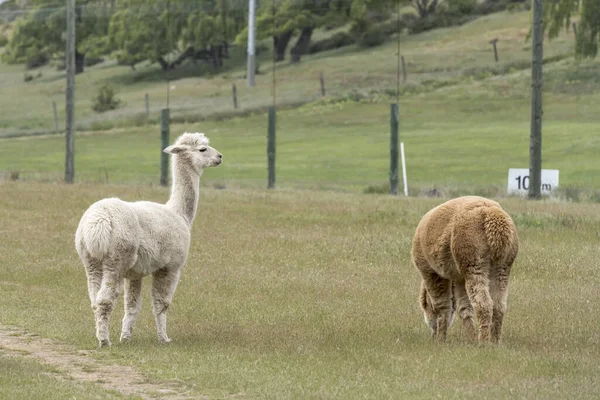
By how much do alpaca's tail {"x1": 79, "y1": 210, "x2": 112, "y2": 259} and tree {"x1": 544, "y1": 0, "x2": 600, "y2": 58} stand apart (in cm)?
3677

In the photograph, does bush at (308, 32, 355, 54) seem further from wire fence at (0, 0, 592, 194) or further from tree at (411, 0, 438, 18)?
tree at (411, 0, 438, 18)

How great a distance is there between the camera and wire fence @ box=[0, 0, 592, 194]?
180 ft

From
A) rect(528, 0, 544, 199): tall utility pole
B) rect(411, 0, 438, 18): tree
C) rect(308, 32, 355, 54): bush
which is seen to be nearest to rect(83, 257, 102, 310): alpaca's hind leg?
rect(528, 0, 544, 199): tall utility pole

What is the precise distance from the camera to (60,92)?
75.3 metres

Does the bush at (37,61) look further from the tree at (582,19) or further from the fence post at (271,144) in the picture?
the fence post at (271,144)

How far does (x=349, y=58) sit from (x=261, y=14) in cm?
541

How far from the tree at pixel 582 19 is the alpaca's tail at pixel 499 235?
36.2 metres

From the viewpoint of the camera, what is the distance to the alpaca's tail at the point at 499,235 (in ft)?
34.2

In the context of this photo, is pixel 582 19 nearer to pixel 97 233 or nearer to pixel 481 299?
pixel 481 299

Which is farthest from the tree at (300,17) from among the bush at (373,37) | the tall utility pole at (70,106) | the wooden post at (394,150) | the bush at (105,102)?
→ the wooden post at (394,150)

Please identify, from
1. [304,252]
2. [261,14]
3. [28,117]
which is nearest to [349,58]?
[261,14]

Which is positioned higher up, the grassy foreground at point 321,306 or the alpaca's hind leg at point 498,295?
the alpaca's hind leg at point 498,295

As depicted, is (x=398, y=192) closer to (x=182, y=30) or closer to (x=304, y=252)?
(x=304, y=252)

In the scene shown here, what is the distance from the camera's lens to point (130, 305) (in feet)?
38.3
